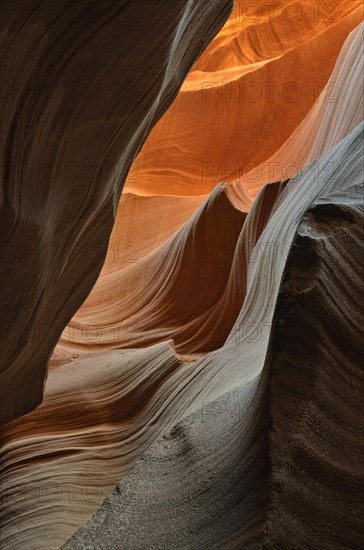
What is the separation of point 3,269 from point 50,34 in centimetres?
70

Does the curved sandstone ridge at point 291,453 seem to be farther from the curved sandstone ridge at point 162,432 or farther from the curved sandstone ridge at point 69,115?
the curved sandstone ridge at point 69,115

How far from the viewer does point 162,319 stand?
410 centimetres

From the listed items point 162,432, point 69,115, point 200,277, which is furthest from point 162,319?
point 69,115

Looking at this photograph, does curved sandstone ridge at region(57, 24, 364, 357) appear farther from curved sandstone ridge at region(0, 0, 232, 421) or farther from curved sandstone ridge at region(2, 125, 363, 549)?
curved sandstone ridge at region(0, 0, 232, 421)

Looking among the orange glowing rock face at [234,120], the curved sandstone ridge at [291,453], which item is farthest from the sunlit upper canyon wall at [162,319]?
the orange glowing rock face at [234,120]

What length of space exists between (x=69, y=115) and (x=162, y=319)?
7.96 ft

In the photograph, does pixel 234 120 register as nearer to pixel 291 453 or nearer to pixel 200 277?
pixel 200 277

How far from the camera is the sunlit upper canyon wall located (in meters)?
1.33

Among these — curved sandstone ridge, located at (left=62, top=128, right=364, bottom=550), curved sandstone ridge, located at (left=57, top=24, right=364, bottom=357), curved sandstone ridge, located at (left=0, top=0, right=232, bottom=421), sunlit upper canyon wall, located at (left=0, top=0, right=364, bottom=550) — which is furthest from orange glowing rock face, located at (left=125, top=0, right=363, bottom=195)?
curved sandstone ridge, located at (left=62, top=128, right=364, bottom=550)

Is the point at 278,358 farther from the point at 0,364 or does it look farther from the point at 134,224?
the point at 134,224

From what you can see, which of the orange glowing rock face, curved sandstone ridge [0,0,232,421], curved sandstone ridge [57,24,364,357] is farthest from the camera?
the orange glowing rock face

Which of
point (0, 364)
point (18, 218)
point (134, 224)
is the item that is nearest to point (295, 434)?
point (18, 218)

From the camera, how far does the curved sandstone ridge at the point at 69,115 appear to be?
157 centimetres

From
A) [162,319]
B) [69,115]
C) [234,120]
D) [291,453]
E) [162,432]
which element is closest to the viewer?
Answer: [291,453]
